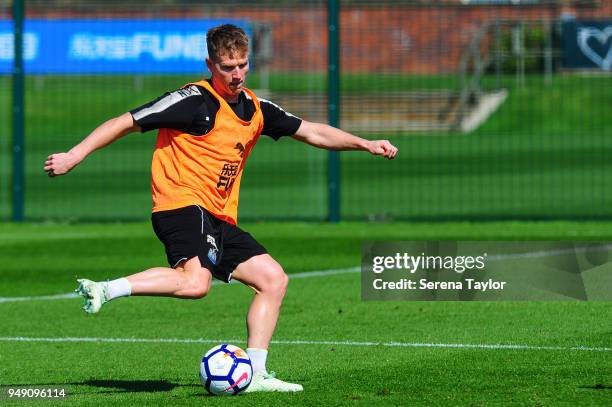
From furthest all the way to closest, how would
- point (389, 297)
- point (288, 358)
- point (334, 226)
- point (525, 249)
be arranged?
1. point (334, 226)
2. point (525, 249)
3. point (389, 297)
4. point (288, 358)

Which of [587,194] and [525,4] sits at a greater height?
[525,4]

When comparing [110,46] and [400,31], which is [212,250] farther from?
[400,31]

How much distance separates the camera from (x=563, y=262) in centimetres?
1286

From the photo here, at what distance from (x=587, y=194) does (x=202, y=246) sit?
13.7 meters

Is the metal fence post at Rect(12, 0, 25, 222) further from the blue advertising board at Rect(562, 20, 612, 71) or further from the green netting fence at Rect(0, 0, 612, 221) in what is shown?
the blue advertising board at Rect(562, 20, 612, 71)

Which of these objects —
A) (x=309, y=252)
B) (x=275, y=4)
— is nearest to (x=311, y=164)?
(x=275, y=4)

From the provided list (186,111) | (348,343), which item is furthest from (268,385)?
(348,343)

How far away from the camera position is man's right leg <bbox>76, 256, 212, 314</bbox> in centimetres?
707

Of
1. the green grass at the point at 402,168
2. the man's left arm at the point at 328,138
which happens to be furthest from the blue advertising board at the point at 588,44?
the man's left arm at the point at 328,138

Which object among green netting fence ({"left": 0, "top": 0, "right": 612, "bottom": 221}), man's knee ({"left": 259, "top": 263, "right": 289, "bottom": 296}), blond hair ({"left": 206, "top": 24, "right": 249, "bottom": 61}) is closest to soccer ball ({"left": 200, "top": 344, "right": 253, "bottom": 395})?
man's knee ({"left": 259, "top": 263, "right": 289, "bottom": 296})

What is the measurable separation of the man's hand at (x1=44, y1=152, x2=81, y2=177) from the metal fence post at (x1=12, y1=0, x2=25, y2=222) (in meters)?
10.6

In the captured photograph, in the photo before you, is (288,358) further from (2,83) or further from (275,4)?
(2,83)

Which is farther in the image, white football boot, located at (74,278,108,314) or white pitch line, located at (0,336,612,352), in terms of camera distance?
white pitch line, located at (0,336,612,352)

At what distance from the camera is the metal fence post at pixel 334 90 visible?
17.1 m
